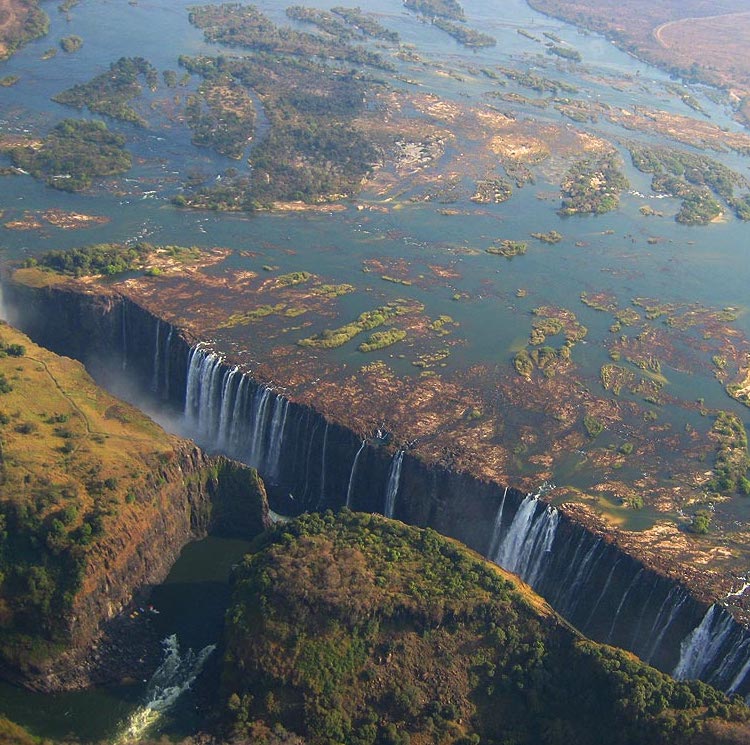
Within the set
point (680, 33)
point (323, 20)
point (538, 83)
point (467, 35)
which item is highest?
point (680, 33)

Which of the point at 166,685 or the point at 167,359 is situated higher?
the point at 167,359

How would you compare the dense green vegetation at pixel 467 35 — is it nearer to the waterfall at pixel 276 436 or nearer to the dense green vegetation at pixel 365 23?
the dense green vegetation at pixel 365 23

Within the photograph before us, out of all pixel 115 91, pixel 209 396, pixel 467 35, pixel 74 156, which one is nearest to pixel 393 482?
pixel 209 396

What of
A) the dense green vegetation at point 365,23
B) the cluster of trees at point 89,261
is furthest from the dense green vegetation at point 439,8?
the cluster of trees at point 89,261

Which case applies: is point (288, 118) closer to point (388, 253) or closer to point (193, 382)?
point (388, 253)

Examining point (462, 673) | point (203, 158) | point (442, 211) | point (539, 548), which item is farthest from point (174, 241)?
point (462, 673)

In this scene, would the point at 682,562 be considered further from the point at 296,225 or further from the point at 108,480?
the point at 296,225
